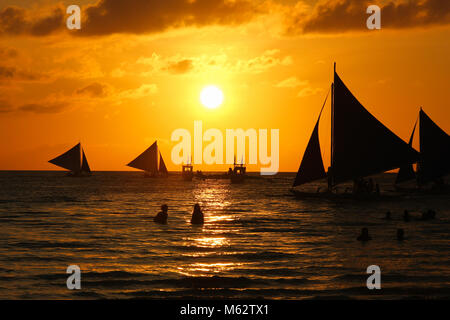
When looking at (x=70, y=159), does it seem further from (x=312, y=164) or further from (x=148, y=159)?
(x=312, y=164)

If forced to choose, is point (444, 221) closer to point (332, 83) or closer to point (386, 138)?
point (386, 138)

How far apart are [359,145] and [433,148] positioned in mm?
23633

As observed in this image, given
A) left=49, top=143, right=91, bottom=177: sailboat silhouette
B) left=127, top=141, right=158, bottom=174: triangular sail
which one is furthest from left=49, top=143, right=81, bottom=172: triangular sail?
left=127, top=141, right=158, bottom=174: triangular sail

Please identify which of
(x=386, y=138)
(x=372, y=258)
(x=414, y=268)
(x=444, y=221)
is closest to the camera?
(x=414, y=268)

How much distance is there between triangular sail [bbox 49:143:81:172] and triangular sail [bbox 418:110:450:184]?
127794 mm

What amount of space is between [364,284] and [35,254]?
57.7 ft

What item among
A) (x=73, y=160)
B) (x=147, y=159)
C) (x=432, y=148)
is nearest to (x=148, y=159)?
(x=147, y=159)

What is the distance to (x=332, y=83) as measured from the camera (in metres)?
61.1

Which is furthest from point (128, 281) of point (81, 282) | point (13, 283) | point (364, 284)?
point (364, 284)

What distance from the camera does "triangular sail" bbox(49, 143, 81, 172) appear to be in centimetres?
18250

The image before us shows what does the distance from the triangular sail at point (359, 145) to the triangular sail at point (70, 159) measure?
443 feet

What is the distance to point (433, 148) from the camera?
77.1 m

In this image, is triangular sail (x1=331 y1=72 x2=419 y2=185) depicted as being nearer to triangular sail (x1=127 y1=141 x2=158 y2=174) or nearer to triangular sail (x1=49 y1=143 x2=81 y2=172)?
triangular sail (x1=127 y1=141 x2=158 y2=174)

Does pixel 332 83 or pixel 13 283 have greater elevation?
pixel 332 83
